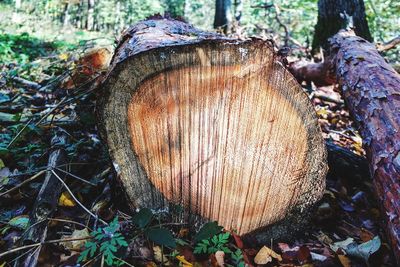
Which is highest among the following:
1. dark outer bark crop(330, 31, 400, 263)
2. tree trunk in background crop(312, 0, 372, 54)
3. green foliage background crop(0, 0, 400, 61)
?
tree trunk in background crop(312, 0, 372, 54)

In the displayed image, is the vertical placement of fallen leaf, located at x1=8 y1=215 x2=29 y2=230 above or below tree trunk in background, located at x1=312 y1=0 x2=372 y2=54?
below

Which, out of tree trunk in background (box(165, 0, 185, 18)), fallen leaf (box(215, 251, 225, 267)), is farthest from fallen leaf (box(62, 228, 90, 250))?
tree trunk in background (box(165, 0, 185, 18))

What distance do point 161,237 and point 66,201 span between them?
0.75 metres

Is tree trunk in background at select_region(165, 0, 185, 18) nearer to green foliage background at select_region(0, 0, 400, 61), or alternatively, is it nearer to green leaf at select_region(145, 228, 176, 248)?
green foliage background at select_region(0, 0, 400, 61)

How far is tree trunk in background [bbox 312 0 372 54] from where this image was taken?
15.6 feet

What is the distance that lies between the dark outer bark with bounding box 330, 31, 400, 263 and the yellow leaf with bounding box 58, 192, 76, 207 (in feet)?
5.33

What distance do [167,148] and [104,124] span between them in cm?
32

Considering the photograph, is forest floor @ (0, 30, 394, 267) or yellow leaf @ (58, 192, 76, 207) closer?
forest floor @ (0, 30, 394, 267)

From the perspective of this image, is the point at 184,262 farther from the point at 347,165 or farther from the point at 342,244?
the point at 347,165

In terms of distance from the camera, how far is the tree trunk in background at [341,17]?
15.6 ft

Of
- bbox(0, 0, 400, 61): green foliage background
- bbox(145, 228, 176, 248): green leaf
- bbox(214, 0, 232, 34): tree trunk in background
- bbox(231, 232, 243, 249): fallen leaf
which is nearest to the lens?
bbox(145, 228, 176, 248): green leaf

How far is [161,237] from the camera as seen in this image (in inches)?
54.3

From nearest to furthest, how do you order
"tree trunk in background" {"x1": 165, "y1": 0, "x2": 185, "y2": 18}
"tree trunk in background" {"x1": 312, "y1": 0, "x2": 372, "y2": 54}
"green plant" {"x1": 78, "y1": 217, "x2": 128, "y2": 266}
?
"green plant" {"x1": 78, "y1": 217, "x2": 128, "y2": 266}
"tree trunk in background" {"x1": 312, "y1": 0, "x2": 372, "y2": 54}
"tree trunk in background" {"x1": 165, "y1": 0, "x2": 185, "y2": 18}

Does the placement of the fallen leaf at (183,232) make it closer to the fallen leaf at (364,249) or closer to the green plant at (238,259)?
the green plant at (238,259)
